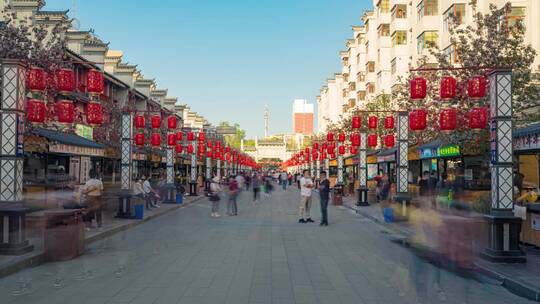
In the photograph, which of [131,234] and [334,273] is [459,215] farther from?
[131,234]

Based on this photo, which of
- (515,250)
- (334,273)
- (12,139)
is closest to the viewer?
(334,273)

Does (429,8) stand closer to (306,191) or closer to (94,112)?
(306,191)

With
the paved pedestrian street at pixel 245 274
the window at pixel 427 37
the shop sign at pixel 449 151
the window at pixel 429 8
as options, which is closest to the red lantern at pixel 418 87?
the paved pedestrian street at pixel 245 274

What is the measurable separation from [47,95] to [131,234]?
31.7 feet

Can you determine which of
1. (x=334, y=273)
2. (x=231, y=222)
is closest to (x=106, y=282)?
(x=334, y=273)

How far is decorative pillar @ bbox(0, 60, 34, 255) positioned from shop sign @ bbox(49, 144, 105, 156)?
33.0 ft

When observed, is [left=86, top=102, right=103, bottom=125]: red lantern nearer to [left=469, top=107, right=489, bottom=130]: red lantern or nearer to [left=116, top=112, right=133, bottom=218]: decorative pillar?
[left=116, top=112, right=133, bottom=218]: decorative pillar

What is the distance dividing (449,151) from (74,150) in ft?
55.4

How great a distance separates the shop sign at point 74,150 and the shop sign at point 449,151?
660 inches

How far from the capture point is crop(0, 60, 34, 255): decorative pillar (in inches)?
438

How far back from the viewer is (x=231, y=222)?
65.0ft

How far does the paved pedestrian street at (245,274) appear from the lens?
25.1 feet

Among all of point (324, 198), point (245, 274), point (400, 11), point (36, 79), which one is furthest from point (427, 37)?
point (245, 274)

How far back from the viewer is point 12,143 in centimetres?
1150
